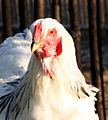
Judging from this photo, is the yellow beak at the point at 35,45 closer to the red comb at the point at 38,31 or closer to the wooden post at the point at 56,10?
the red comb at the point at 38,31

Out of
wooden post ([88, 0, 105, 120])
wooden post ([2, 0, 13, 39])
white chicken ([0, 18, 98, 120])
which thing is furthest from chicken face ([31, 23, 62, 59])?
wooden post ([2, 0, 13, 39])

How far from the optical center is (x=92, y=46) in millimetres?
3633

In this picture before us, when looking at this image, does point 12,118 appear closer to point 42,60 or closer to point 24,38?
point 42,60

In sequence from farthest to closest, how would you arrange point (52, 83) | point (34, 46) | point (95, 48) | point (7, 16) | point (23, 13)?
point (7, 16), point (23, 13), point (95, 48), point (52, 83), point (34, 46)

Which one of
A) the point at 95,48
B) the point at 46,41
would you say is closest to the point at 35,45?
the point at 46,41

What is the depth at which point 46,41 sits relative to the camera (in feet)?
6.67

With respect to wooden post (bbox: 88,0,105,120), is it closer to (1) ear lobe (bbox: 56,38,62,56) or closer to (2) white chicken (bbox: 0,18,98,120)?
(2) white chicken (bbox: 0,18,98,120)

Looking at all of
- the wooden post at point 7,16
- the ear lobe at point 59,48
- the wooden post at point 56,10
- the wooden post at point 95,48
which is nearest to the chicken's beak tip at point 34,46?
the ear lobe at point 59,48

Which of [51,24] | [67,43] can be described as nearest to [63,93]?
[67,43]

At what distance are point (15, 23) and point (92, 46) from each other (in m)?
7.03

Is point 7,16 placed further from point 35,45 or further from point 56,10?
point 35,45

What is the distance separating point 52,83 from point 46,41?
0.33 m

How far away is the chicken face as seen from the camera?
198 centimetres

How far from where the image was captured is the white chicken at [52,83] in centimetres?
205
